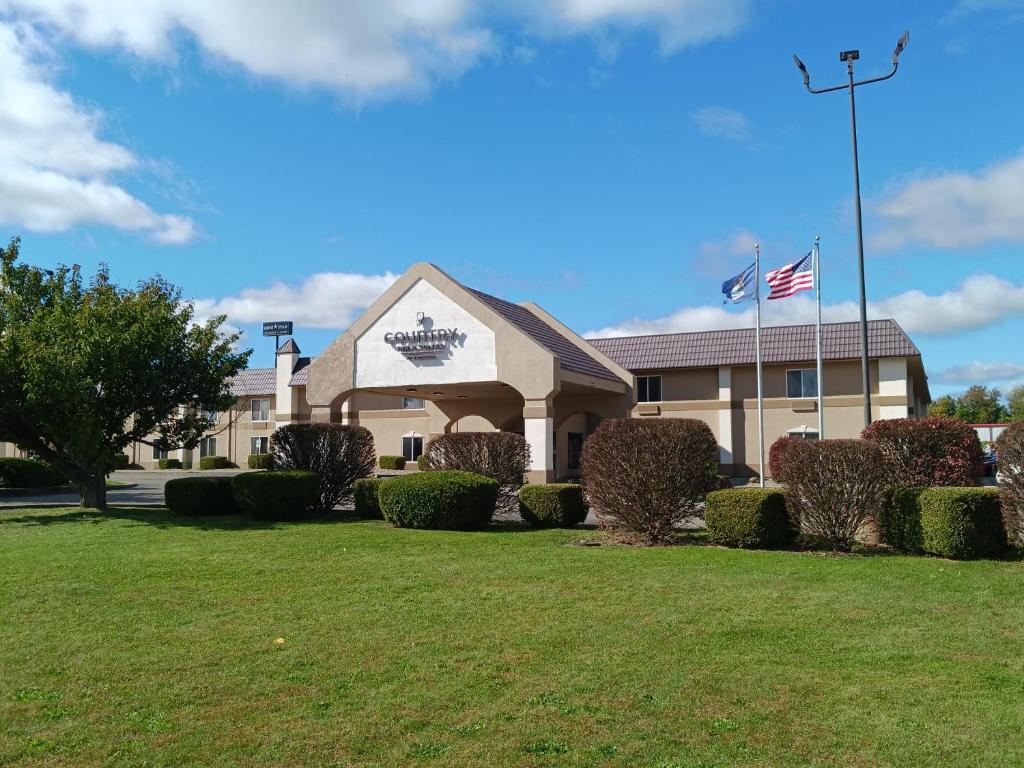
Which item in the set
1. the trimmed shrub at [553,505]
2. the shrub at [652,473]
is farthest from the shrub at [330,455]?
the shrub at [652,473]

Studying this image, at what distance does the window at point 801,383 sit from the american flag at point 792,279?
1256 centimetres

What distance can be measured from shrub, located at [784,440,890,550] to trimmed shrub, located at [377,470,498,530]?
19.3ft

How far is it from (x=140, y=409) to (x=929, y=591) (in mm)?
17771

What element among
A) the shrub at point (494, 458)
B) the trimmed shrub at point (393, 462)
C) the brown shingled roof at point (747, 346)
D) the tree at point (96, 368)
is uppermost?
the brown shingled roof at point (747, 346)

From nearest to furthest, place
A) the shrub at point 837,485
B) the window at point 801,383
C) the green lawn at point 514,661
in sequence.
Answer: the green lawn at point 514,661
the shrub at point 837,485
the window at point 801,383

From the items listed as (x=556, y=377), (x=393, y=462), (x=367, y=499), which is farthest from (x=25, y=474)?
(x=556, y=377)

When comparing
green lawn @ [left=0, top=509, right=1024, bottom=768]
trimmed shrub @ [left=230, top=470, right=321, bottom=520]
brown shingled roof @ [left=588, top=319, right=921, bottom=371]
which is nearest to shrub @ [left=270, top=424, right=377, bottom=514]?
trimmed shrub @ [left=230, top=470, right=321, bottom=520]

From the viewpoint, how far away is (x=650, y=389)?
134ft

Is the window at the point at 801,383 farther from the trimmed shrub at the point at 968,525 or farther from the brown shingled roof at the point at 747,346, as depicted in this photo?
the trimmed shrub at the point at 968,525

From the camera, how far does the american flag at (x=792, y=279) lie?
26.0m

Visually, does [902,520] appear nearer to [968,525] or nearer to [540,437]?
[968,525]

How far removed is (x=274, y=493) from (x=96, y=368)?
4942 mm

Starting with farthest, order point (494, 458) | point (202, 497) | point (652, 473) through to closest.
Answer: point (202, 497) < point (494, 458) < point (652, 473)

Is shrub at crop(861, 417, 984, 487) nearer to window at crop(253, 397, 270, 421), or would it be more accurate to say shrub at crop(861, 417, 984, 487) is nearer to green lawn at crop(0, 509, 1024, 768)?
green lawn at crop(0, 509, 1024, 768)
